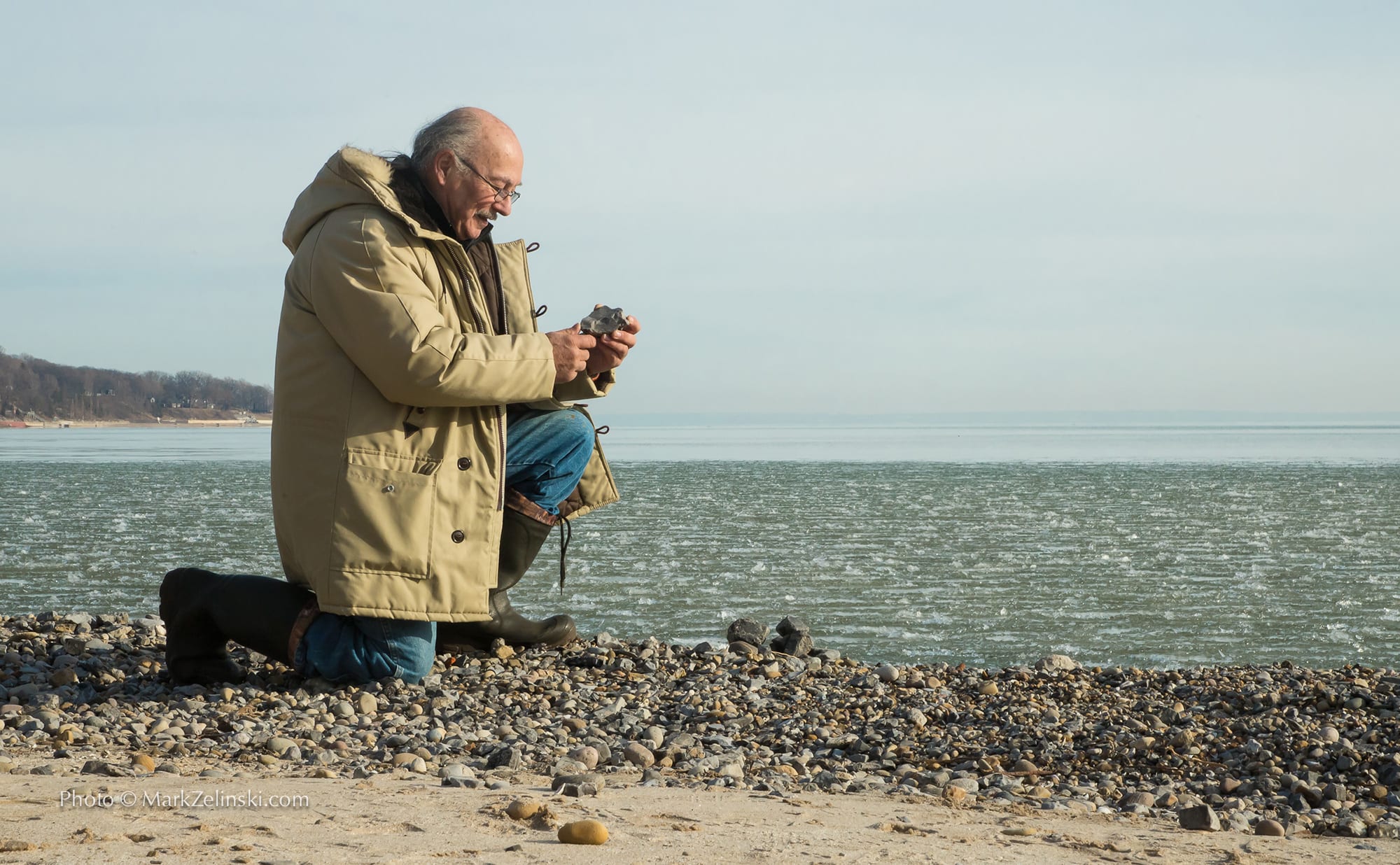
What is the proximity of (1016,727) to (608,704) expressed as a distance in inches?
53.6

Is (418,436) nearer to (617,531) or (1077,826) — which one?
(1077,826)

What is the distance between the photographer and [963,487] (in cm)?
2506

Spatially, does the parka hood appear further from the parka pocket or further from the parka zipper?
the parka pocket

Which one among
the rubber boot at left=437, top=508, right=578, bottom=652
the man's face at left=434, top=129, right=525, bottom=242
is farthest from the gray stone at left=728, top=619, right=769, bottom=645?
the man's face at left=434, top=129, right=525, bottom=242

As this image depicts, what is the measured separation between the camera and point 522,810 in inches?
104

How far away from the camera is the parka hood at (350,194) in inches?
151

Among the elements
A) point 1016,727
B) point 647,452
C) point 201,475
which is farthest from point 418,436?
point 647,452

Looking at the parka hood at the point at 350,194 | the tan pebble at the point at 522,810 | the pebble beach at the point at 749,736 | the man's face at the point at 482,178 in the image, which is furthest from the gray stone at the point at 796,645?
the tan pebble at the point at 522,810

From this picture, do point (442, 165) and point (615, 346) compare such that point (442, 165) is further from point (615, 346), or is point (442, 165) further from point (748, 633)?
point (748, 633)

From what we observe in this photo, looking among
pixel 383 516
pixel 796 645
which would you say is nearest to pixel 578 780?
pixel 383 516

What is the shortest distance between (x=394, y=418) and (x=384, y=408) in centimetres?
4

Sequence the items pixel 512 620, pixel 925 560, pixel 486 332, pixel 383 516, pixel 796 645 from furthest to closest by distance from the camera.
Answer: pixel 925 560, pixel 796 645, pixel 512 620, pixel 486 332, pixel 383 516

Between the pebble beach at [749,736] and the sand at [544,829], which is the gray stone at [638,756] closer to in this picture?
the pebble beach at [749,736]

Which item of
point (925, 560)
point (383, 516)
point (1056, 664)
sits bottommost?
point (925, 560)
